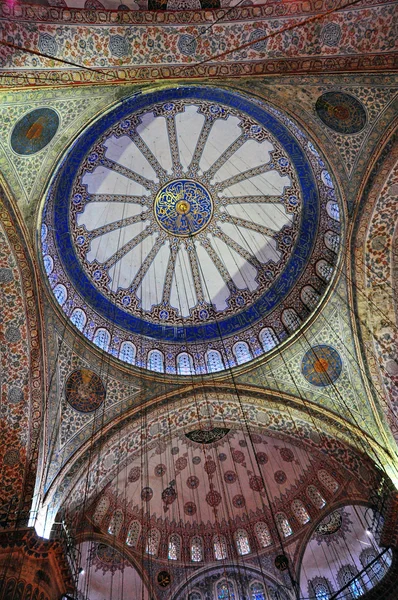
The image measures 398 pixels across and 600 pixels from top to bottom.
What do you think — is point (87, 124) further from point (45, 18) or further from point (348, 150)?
point (348, 150)

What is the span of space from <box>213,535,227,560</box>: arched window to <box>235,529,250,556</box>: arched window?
36 cm

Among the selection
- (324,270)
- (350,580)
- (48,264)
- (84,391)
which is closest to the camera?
(48,264)

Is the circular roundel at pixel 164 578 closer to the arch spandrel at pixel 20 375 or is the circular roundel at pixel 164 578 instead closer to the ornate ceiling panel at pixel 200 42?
the arch spandrel at pixel 20 375

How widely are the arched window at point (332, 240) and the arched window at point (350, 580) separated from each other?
7.70 meters

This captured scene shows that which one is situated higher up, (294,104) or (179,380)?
(294,104)

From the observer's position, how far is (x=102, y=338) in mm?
10641

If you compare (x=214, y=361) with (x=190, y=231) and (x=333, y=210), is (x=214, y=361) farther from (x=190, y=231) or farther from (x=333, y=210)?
(x=333, y=210)

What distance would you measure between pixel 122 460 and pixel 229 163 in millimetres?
7815

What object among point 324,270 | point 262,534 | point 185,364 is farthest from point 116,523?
point 324,270

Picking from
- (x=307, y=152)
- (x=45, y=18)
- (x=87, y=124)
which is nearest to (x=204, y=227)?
(x=307, y=152)

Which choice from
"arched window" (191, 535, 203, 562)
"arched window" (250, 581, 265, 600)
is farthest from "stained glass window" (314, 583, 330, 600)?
"arched window" (191, 535, 203, 562)

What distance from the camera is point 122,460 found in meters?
10.5

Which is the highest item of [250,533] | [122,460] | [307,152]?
[307,152]

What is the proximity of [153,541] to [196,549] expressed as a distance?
122cm
